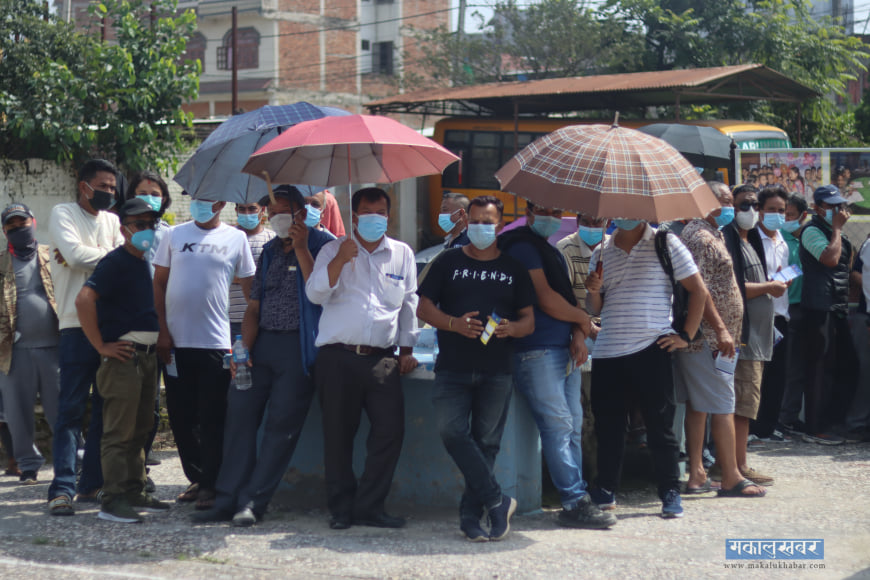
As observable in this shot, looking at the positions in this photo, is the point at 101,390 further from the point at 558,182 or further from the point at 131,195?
the point at 558,182

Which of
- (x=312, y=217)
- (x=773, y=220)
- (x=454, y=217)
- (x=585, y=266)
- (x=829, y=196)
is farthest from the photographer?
(x=829, y=196)

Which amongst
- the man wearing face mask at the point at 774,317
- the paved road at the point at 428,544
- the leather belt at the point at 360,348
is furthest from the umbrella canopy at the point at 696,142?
the leather belt at the point at 360,348

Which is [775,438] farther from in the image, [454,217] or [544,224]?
[544,224]

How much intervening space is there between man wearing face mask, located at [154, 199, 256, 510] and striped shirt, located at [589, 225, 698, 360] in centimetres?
231

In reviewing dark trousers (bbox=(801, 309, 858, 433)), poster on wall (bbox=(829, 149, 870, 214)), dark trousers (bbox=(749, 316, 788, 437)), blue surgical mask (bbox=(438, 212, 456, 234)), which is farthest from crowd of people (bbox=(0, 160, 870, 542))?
poster on wall (bbox=(829, 149, 870, 214))

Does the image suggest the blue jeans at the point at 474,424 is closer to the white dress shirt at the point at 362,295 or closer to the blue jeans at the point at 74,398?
the white dress shirt at the point at 362,295

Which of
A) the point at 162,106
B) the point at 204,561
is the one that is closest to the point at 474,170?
the point at 162,106

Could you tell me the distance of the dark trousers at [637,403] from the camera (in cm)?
587

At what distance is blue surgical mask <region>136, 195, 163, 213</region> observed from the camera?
629cm

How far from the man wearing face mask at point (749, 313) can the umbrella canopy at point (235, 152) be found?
295 cm

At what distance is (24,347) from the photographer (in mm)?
Answer: 6996

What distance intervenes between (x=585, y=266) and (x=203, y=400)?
100 inches

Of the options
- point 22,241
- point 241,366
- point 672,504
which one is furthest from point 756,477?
point 22,241

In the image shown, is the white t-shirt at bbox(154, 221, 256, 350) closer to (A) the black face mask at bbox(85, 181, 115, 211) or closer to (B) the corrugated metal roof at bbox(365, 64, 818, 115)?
(A) the black face mask at bbox(85, 181, 115, 211)
